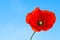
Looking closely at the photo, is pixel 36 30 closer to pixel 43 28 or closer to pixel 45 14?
pixel 43 28

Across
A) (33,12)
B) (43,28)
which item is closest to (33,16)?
(33,12)

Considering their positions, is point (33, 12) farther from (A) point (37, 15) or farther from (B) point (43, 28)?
(B) point (43, 28)

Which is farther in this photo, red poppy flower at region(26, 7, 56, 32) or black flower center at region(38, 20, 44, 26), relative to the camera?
black flower center at region(38, 20, 44, 26)

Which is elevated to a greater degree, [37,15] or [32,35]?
[37,15]

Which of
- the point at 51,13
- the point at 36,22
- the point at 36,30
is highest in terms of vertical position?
the point at 51,13

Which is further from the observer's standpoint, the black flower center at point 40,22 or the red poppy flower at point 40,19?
the black flower center at point 40,22

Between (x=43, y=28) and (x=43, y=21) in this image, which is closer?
(x=43, y=28)
